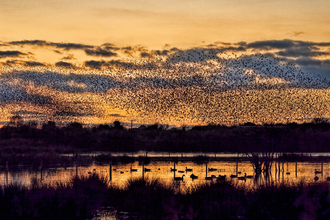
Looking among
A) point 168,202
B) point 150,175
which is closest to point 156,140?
point 150,175

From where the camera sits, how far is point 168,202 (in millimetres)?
20359

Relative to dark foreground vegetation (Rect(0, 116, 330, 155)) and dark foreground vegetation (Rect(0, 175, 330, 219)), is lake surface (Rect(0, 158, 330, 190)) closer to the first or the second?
dark foreground vegetation (Rect(0, 175, 330, 219))

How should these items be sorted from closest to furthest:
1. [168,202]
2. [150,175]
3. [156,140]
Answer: [168,202] → [150,175] → [156,140]

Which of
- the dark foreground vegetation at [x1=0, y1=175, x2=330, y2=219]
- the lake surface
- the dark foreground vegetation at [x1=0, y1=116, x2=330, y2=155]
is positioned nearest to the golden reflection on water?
the lake surface

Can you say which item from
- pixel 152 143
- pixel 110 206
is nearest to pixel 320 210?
pixel 110 206

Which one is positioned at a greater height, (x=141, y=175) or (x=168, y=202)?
(x=168, y=202)

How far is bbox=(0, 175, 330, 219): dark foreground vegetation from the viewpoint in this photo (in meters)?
18.6

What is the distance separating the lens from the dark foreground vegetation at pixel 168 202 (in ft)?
61.2

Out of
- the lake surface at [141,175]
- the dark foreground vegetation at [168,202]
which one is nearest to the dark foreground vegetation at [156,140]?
the lake surface at [141,175]

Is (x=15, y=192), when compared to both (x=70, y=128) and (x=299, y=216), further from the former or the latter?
(x=70, y=128)

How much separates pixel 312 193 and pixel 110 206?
949cm

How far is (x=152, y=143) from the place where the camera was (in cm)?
9125

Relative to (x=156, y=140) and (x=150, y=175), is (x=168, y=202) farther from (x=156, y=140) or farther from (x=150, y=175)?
(x=156, y=140)

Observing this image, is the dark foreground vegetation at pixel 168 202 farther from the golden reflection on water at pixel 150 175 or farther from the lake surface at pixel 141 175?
the lake surface at pixel 141 175
